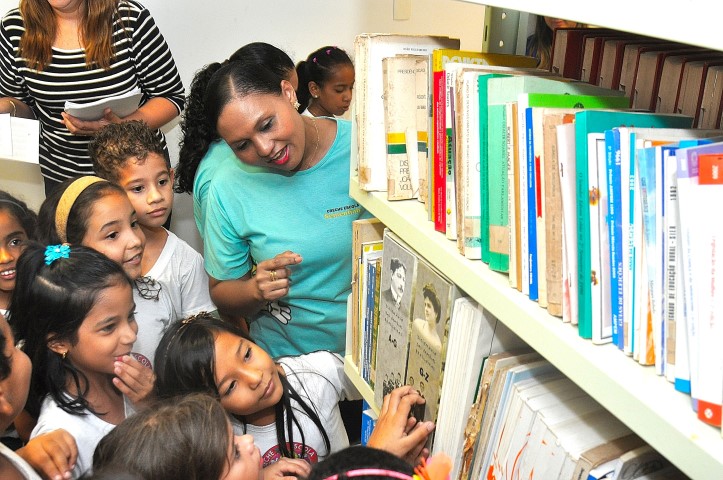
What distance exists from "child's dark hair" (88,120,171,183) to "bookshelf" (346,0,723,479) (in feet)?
4.56

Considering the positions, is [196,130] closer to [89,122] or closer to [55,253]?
[89,122]

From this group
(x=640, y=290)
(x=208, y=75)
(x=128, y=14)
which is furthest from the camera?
(x=128, y=14)

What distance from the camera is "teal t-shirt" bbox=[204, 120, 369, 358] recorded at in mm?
1650

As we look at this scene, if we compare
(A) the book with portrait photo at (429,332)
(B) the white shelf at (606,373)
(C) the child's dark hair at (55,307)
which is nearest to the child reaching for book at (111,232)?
(C) the child's dark hair at (55,307)

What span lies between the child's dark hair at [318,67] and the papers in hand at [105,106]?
3.04 feet

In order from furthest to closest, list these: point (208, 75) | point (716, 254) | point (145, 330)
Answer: point (208, 75), point (145, 330), point (716, 254)

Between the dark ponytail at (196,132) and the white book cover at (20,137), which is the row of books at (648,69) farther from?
the white book cover at (20,137)

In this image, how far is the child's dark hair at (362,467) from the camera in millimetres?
894

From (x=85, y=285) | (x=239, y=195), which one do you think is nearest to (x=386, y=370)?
(x=239, y=195)

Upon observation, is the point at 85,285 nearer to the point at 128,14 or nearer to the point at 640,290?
the point at 128,14

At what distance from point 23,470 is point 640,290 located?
102cm

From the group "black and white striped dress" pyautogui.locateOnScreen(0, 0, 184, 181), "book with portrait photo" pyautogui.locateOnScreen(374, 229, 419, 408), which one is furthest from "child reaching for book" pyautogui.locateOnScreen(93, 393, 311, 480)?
"black and white striped dress" pyautogui.locateOnScreen(0, 0, 184, 181)

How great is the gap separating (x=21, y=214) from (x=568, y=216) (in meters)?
1.68

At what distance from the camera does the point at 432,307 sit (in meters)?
1.09
